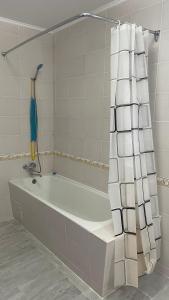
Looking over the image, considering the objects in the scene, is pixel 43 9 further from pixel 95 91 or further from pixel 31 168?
pixel 31 168

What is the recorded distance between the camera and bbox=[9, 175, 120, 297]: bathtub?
1651 mm

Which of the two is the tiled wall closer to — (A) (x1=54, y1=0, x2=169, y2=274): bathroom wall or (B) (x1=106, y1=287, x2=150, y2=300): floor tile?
(A) (x1=54, y1=0, x2=169, y2=274): bathroom wall

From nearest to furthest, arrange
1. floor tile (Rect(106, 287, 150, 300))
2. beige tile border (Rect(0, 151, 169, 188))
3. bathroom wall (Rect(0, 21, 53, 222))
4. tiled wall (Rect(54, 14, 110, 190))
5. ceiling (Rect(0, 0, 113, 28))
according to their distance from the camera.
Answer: floor tile (Rect(106, 287, 150, 300))
ceiling (Rect(0, 0, 113, 28))
tiled wall (Rect(54, 14, 110, 190))
beige tile border (Rect(0, 151, 169, 188))
bathroom wall (Rect(0, 21, 53, 222))

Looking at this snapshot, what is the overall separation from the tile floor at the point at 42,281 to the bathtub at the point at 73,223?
9 cm

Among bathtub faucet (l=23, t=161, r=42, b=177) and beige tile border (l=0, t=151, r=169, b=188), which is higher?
beige tile border (l=0, t=151, r=169, b=188)

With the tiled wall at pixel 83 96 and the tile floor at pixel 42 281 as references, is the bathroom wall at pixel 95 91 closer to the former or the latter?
the tiled wall at pixel 83 96

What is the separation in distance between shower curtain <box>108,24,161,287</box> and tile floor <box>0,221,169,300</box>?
0.15 metres

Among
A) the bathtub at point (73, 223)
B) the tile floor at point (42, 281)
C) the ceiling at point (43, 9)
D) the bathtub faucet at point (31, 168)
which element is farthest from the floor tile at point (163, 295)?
the ceiling at point (43, 9)

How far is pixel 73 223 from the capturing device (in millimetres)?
1795

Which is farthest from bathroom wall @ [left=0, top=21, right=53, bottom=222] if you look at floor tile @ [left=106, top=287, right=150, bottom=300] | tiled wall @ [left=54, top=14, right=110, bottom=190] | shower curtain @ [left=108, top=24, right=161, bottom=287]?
floor tile @ [left=106, top=287, right=150, bottom=300]

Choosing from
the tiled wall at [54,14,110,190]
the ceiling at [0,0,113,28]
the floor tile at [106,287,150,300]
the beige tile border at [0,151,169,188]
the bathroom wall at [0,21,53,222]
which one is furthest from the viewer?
the bathroom wall at [0,21,53,222]

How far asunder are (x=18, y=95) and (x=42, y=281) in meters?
1.95

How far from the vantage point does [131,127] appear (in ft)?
5.18

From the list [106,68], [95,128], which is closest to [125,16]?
[106,68]
